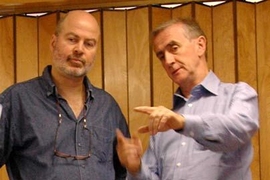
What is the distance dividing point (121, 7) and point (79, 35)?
1114 mm

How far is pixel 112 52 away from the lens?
10.5ft

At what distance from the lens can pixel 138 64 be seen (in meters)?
3.19

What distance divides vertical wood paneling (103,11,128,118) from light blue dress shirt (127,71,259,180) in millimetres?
1001

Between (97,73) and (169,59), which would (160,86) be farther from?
(169,59)

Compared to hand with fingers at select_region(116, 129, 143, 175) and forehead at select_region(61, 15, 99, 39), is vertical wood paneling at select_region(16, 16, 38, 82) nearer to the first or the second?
forehead at select_region(61, 15, 99, 39)

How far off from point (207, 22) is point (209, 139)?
1.63 metres

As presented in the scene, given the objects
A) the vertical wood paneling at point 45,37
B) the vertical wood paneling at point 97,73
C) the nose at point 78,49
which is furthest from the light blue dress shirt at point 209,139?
the vertical wood paneling at point 45,37

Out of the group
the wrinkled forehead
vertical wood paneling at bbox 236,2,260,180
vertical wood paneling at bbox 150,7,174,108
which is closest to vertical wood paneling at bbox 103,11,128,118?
vertical wood paneling at bbox 150,7,174,108

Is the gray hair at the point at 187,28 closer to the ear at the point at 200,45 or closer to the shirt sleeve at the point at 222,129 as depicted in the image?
the ear at the point at 200,45

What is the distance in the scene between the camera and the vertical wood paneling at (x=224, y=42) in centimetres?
310

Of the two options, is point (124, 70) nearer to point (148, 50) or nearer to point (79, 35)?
point (148, 50)

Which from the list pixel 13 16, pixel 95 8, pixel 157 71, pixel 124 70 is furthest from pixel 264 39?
pixel 13 16

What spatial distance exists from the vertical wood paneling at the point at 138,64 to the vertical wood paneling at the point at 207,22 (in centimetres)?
34

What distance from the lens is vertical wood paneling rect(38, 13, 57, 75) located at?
324 cm
